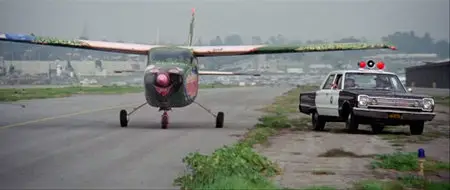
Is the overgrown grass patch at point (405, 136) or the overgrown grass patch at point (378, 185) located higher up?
the overgrown grass patch at point (378, 185)

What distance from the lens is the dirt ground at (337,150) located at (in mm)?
13062

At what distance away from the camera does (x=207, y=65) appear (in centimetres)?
3319

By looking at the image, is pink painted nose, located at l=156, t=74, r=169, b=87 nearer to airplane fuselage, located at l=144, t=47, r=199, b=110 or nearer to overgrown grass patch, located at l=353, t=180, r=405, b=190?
airplane fuselage, located at l=144, t=47, r=199, b=110

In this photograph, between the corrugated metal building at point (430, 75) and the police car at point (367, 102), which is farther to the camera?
the corrugated metal building at point (430, 75)

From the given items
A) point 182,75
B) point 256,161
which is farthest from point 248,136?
point 256,161

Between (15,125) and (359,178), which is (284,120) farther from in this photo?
(359,178)

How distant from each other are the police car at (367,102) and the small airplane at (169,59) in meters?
2.68

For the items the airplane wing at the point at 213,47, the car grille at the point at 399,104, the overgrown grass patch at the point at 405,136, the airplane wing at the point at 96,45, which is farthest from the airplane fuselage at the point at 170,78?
the overgrown grass patch at the point at 405,136

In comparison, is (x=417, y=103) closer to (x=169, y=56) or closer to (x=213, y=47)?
(x=169, y=56)

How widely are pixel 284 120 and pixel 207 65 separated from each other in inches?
226

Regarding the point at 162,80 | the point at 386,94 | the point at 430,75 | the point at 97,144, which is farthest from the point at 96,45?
the point at 430,75

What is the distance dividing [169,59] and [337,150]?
6.71 meters

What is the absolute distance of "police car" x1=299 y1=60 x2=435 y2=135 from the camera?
20531 millimetres

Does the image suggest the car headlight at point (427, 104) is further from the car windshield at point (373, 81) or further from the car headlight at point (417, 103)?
the car windshield at point (373, 81)
